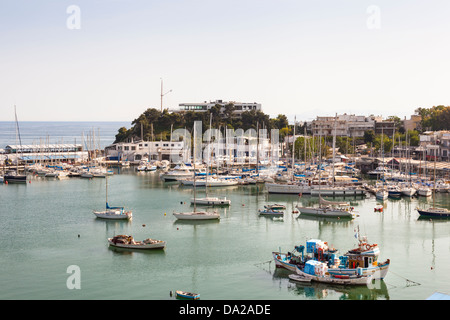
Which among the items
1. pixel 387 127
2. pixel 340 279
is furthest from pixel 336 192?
pixel 387 127

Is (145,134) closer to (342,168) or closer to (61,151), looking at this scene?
(61,151)

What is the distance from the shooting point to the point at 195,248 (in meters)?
30.5

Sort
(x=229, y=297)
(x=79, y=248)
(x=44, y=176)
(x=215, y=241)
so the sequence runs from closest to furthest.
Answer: (x=229, y=297) → (x=79, y=248) → (x=215, y=241) → (x=44, y=176)

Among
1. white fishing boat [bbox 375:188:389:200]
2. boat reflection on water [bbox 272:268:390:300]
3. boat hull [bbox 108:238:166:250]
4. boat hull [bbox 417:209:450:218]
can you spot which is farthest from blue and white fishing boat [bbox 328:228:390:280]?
white fishing boat [bbox 375:188:389:200]

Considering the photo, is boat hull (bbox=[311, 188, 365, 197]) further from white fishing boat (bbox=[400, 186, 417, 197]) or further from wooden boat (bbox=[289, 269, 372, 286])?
wooden boat (bbox=[289, 269, 372, 286])

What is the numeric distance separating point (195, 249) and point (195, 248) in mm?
220

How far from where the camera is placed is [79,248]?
30359 mm

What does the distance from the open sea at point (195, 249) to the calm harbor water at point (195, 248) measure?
0.06 meters

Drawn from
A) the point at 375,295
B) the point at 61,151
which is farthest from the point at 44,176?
the point at 375,295

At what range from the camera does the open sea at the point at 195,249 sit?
2312 cm

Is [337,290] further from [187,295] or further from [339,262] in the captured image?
[187,295]

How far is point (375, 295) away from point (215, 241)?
40.2 ft

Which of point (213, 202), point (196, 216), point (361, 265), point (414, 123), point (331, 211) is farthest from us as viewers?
point (414, 123)

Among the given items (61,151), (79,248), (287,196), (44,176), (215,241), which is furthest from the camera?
(61,151)
